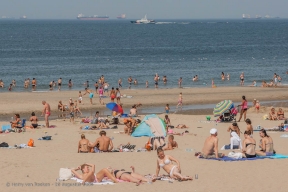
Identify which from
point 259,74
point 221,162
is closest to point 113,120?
point 221,162

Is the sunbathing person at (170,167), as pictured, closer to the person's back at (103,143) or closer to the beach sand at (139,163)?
the beach sand at (139,163)

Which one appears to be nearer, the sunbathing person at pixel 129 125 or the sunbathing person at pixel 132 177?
the sunbathing person at pixel 132 177

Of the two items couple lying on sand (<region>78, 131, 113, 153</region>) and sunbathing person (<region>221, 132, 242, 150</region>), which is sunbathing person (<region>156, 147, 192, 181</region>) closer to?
couple lying on sand (<region>78, 131, 113, 153</region>)

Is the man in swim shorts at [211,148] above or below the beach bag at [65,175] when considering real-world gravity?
above

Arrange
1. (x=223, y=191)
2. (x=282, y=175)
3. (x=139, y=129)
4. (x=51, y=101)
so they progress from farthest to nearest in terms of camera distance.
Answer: (x=51, y=101) < (x=139, y=129) < (x=282, y=175) < (x=223, y=191)

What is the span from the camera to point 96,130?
23.8 metres

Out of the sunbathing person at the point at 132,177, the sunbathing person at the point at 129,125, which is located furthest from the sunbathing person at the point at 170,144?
the sunbathing person at the point at 132,177

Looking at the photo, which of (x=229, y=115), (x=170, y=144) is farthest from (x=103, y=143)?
(x=229, y=115)

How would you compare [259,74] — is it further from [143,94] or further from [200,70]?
[143,94]

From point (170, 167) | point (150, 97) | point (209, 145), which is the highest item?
point (150, 97)

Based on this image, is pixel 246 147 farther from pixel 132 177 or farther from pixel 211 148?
pixel 132 177

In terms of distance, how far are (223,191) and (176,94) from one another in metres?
24.7

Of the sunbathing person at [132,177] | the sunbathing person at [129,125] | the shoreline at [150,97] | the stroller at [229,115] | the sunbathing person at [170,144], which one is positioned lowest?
the sunbathing person at [132,177]

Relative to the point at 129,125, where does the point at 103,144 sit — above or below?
below
